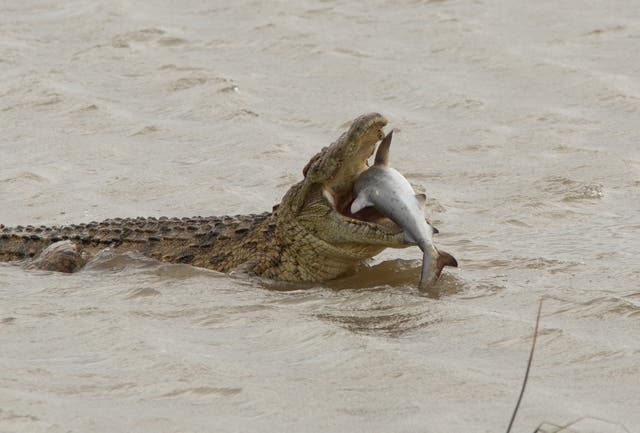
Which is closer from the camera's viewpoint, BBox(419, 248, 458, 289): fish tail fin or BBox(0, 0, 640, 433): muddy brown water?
BBox(0, 0, 640, 433): muddy brown water

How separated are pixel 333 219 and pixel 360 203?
350mm

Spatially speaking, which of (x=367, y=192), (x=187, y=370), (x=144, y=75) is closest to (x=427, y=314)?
(x=367, y=192)

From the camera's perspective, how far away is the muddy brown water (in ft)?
19.4

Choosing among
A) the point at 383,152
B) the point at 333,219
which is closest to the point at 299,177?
the point at 333,219

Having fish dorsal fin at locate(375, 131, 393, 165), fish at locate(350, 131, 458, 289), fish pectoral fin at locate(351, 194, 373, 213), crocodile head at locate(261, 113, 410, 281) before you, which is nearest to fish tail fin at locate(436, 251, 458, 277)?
fish at locate(350, 131, 458, 289)

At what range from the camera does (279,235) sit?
8.18m

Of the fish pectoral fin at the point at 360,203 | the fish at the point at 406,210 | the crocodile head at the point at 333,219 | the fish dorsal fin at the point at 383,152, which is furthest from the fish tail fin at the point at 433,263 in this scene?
the fish dorsal fin at the point at 383,152

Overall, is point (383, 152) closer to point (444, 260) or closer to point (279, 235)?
point (444, 260)

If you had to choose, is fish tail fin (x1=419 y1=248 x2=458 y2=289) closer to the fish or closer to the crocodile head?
the fish

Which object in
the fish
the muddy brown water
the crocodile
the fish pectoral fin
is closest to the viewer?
the muddy brown water

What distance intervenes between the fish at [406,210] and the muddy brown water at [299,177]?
0.74ft

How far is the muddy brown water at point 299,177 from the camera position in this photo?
19.4ft

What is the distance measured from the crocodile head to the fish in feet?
0.40

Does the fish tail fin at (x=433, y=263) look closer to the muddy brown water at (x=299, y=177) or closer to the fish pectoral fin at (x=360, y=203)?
the muddy brown water at (x=299, y=177)
